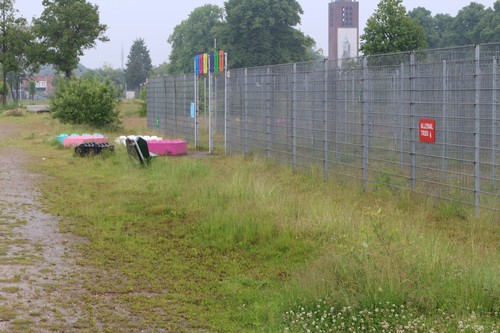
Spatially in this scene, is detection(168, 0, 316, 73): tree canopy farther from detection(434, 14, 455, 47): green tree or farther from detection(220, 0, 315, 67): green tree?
detection(434, 14, 455, 47): green tree

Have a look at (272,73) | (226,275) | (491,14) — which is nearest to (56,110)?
(272,73)

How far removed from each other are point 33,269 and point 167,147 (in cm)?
1299

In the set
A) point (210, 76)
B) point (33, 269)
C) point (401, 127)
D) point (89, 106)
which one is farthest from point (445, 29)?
point (33, 269)

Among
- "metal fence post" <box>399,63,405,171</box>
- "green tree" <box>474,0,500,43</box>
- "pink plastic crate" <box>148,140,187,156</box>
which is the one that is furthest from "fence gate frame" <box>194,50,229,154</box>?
"green tree" <box>474,0,500,43</box>

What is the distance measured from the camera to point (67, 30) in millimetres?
60406

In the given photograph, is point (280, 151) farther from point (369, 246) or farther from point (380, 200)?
point (369, 246)

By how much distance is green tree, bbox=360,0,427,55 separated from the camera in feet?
108

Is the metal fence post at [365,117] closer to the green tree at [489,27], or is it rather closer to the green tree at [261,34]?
the green tree at [489,27]

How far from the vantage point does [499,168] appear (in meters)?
11.5

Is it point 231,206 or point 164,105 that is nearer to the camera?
Answer: point 231,206

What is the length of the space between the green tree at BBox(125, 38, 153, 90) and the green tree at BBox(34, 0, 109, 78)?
75950mm

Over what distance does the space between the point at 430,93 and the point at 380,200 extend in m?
1.86

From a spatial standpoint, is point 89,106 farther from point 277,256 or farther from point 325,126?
point 277,256

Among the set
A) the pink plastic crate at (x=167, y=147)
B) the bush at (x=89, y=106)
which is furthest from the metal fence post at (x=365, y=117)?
the bush at (x=89, y=106)
